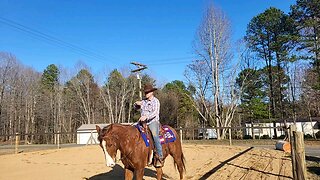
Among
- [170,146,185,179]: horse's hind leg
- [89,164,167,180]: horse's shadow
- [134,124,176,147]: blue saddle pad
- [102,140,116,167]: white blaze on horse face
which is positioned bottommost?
[89,164,167,180]: horse's shadow

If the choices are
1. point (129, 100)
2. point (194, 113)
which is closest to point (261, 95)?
point (194, 113)

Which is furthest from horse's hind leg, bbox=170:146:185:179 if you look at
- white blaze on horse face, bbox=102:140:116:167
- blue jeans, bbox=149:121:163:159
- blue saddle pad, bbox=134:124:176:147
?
white blaze on horse face, bbox=102:140:116:167

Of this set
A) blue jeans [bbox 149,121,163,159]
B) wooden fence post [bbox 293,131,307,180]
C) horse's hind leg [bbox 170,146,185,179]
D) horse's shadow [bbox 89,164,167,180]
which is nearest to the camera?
wooden fence post [bbox 293,131,307,180]

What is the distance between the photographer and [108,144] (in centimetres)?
468

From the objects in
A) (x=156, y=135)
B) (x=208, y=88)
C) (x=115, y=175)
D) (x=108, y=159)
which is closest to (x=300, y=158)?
(x=156, y=135)

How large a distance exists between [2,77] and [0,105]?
186 inches

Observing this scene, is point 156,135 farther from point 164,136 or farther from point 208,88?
point 208,88

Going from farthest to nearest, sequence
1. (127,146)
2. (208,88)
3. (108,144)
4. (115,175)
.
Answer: (208,88), (115,175), (127,146), (108,144)

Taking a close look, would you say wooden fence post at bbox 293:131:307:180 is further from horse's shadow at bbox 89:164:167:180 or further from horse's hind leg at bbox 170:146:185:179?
horse's shadow at bbox 89:164:167:180

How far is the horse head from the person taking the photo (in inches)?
179

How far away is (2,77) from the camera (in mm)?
43406

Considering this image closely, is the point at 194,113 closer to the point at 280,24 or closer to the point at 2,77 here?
the point at 280,24

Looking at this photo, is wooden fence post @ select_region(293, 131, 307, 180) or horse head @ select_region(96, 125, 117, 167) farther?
horse head @ select_region(96, 125, 117, 167)

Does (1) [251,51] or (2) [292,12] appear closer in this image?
(2) [292,12]
